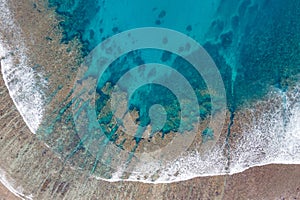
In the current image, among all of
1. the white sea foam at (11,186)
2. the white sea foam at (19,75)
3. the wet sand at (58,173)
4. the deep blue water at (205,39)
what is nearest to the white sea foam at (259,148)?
the wet sand at (58,173)

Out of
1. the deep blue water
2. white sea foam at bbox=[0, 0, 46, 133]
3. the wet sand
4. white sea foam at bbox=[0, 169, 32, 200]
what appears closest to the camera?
white sea foam at bbox=[0, 169, 32, 200]

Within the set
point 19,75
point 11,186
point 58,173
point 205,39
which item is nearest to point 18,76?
point 19,75

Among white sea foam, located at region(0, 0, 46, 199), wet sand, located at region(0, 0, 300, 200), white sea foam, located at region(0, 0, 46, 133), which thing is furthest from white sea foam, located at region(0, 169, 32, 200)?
white sea foam, located at region(0, 0, 46, 133)

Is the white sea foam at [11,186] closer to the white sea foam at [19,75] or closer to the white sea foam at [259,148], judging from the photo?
the white sea foam at [19,75]

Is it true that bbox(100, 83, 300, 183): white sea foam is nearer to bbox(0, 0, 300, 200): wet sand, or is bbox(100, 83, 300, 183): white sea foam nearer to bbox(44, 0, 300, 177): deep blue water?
bbox(0, 0, 300, 200): wet sand

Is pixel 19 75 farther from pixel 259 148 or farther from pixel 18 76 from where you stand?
pixel 259 148

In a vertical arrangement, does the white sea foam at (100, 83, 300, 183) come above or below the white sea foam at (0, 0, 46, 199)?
below
